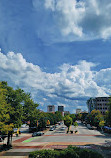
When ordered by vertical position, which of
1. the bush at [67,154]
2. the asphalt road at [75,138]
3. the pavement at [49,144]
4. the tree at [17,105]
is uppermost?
the tree at [17,105]

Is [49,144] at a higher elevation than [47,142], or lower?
higher

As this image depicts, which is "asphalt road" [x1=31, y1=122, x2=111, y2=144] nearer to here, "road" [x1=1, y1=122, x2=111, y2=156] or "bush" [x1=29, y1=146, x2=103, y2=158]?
"road" [x1=1, y1=122, x2=111, y2=156]

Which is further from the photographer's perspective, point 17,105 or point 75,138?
point 75,138

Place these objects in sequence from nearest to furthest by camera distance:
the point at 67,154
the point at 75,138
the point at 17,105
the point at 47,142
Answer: the point at 67,154, the point at 17,105, the point at 47,142, the point at 75,138

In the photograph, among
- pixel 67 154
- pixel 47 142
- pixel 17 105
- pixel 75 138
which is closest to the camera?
pixel 67 154

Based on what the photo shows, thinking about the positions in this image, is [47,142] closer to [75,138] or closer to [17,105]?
[75,138]

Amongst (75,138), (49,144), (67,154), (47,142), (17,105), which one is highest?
(17,105)

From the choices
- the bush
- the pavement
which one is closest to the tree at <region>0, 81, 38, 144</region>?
the pavement

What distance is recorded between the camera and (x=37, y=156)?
1285 cm

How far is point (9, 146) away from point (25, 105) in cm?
786

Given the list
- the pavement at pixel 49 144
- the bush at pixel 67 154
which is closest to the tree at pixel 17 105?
the pavement at pixel 49 144

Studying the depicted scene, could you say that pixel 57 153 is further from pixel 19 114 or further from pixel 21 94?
pixel 21 94

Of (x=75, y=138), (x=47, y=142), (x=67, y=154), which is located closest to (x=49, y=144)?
A: (x=47, y=142)

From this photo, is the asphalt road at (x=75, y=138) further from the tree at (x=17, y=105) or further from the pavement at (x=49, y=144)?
the tree at (x=17, y=105)
